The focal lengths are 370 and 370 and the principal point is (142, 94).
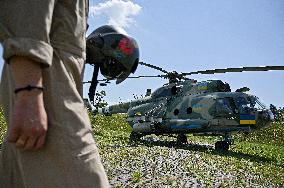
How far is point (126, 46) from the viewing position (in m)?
2.07

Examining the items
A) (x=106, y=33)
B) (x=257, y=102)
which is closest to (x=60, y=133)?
(x=106, y=33)

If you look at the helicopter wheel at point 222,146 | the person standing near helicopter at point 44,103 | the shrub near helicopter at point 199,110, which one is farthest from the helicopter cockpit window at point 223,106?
the person standing near helicopter at point 44,103

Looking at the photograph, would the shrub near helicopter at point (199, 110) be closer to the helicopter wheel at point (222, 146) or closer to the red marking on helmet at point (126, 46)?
the helicopter wheel at point (222, 146)

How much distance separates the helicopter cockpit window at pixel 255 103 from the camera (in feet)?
45.6

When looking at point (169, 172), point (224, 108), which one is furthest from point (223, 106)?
point (169, 172)

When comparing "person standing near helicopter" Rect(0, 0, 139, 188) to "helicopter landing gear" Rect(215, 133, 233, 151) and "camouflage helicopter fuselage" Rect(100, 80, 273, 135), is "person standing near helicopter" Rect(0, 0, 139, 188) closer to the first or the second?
"helicopter landing gear" Rect(215, 133, 233, 151)

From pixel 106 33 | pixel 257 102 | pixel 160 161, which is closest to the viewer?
pixel 106 33

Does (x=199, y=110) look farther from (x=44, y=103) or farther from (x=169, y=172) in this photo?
(x=44, y=103)

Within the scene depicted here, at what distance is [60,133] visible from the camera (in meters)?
1.53

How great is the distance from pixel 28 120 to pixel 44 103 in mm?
141

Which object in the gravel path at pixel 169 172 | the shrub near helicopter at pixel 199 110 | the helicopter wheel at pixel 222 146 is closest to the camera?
the gravel path at pixel 169 172

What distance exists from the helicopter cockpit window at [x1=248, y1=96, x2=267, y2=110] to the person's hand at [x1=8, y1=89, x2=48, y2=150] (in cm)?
1321

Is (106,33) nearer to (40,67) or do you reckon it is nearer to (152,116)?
(40,67)

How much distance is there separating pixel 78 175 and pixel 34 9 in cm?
71
